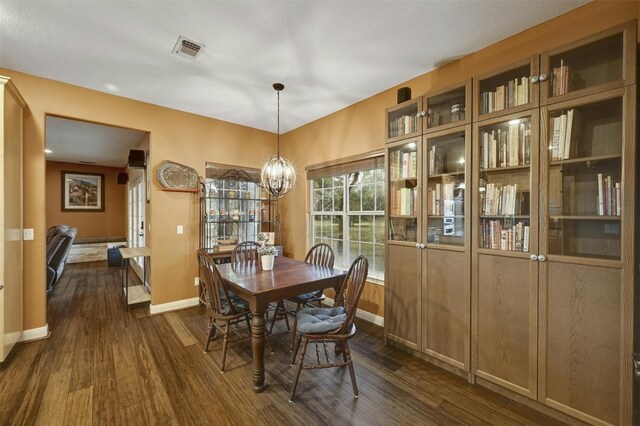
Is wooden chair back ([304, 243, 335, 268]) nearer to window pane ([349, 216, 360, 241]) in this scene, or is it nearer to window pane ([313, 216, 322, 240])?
window pane ([349, 216, 360, 241])

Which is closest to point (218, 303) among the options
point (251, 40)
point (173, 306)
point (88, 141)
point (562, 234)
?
point (173, 306)

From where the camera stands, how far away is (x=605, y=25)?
185 cm

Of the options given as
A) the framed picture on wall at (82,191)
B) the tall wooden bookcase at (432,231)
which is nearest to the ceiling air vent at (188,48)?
the tall wooden bookcase at (432,231)

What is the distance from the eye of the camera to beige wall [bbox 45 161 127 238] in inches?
277

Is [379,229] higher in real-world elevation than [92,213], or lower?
lower

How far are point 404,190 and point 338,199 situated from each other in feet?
4.45

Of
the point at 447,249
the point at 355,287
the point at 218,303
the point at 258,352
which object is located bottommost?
the point at 258,352

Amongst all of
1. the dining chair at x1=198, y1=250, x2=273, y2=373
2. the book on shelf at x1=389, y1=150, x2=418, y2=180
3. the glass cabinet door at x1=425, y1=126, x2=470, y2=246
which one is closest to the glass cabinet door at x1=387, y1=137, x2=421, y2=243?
the book on shelf at x1=389, y1=150, x2=418, y2=180

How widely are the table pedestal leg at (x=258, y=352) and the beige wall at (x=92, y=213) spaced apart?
7.93m

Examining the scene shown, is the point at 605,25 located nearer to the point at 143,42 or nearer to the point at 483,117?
the point at 483,117

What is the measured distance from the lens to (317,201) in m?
4.35

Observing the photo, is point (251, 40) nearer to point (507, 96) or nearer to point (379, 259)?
point (507, 96)

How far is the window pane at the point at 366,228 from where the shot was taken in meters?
3.52

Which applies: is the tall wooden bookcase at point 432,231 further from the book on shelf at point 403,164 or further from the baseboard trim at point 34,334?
the baseboard trim at point 34,334
